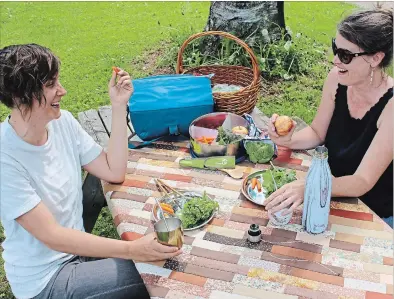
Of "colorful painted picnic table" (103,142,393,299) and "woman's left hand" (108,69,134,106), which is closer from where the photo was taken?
"colorful painted picnic table" (103,142,393,299)

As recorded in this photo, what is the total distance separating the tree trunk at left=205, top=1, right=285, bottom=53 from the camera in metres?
5.54

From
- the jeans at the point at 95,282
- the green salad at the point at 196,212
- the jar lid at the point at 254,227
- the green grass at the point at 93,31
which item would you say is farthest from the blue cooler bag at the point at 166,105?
the green grass at the point at 93,31

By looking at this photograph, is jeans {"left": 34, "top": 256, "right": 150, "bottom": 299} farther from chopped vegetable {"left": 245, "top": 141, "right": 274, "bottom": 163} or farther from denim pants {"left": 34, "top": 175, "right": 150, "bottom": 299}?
chopped vegetable {"left": 245, "top": 141, "right": 274, "bottom": 163}

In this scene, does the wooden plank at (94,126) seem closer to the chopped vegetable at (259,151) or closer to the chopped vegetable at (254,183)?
the chopped vegetable at (259,151)

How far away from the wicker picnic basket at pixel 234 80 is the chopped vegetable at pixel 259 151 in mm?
537

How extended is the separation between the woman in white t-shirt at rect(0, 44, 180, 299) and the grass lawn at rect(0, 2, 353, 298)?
10.4ft

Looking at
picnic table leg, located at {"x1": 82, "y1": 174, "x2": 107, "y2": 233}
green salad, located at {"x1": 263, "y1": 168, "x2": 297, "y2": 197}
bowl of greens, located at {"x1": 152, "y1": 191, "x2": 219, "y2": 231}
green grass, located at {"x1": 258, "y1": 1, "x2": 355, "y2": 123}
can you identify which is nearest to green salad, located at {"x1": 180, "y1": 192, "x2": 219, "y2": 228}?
bowl of greens, located at {"x1": 152, "y1": 191, "x2": 219, "y2": 231}

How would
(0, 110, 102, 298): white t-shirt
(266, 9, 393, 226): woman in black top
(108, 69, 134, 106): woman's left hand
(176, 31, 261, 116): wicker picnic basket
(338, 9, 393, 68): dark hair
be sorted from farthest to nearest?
(176, 31, 261, 116): wicker picnic basket → (108, 69, 134, 106): woman's left hand → (338, 9, 393, 68): dark hair → (266, 9, 393, 226): woman in black top → (0, 110, 102, 298): white t-shirt

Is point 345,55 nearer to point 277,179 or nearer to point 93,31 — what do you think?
point 277,179

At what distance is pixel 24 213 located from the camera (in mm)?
2020

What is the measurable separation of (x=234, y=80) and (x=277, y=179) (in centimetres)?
138

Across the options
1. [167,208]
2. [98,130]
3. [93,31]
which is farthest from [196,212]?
[93,31]

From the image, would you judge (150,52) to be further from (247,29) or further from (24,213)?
(24,213)

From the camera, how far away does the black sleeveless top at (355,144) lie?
259cm
